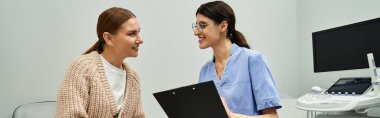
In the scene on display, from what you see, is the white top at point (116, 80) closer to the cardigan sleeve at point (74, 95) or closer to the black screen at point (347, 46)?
the cardigan sleeve at point (74, 95)

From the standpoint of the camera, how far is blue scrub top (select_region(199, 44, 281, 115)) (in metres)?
1.13

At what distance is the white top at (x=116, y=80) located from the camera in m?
1.41

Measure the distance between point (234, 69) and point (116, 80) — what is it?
0.52 meters

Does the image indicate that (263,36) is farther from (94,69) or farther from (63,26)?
(94,69)

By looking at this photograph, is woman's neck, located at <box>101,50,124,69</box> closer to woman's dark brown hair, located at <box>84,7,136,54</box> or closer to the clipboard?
woman's dark brown hair, located at <box>84,7,136,54</box>

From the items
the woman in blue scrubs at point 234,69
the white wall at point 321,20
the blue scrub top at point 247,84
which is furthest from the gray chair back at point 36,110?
the white wall at point 321,20

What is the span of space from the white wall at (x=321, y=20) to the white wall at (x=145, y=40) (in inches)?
2.8

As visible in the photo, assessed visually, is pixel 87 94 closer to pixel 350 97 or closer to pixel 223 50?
pixel 223 50

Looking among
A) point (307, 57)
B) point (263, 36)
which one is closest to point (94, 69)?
point (263, 36)

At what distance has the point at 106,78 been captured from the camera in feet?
4.50

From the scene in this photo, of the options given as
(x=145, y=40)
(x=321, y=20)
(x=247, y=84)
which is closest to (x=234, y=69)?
(x=247, y=84)

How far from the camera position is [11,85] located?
1850 millimetres

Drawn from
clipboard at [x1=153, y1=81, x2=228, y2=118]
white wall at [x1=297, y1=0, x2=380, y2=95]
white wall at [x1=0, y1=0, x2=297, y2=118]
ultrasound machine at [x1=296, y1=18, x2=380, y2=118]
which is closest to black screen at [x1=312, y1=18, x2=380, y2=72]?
ultrasound machine at [x1=296, y1=18, x2=380, y2=118]

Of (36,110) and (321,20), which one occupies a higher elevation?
(321,20)
